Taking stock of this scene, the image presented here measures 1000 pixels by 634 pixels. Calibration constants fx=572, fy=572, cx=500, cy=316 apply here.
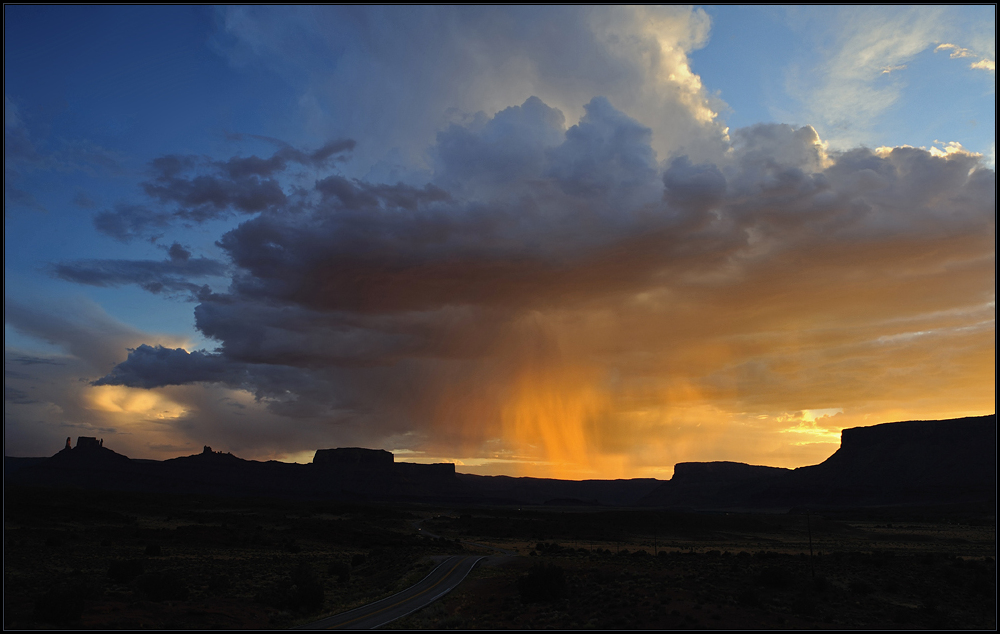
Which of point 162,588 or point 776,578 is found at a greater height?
point 776,578

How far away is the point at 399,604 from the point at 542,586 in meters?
9.25

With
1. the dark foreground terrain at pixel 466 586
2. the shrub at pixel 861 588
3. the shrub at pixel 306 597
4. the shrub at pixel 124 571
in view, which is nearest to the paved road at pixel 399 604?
the dark foreground terrain at pixel 466 586

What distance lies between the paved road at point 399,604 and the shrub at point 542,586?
6.12 m

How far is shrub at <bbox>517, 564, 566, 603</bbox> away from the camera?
3626 centimetres

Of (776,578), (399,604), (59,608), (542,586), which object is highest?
(776,578)

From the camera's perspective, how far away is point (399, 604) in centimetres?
3672

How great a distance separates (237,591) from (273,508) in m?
109

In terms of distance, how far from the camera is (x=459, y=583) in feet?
143

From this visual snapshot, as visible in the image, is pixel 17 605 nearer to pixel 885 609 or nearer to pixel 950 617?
pixel 885 609

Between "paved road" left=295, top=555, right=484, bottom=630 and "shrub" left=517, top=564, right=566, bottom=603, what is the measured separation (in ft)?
20.1

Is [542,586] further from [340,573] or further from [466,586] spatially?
[340,573]

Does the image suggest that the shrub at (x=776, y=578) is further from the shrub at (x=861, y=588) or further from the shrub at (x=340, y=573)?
the shrub at (x=340, y=573)

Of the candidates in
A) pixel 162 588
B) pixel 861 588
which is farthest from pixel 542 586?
pixel 162 588

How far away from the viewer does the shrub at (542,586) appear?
36.3 metres
